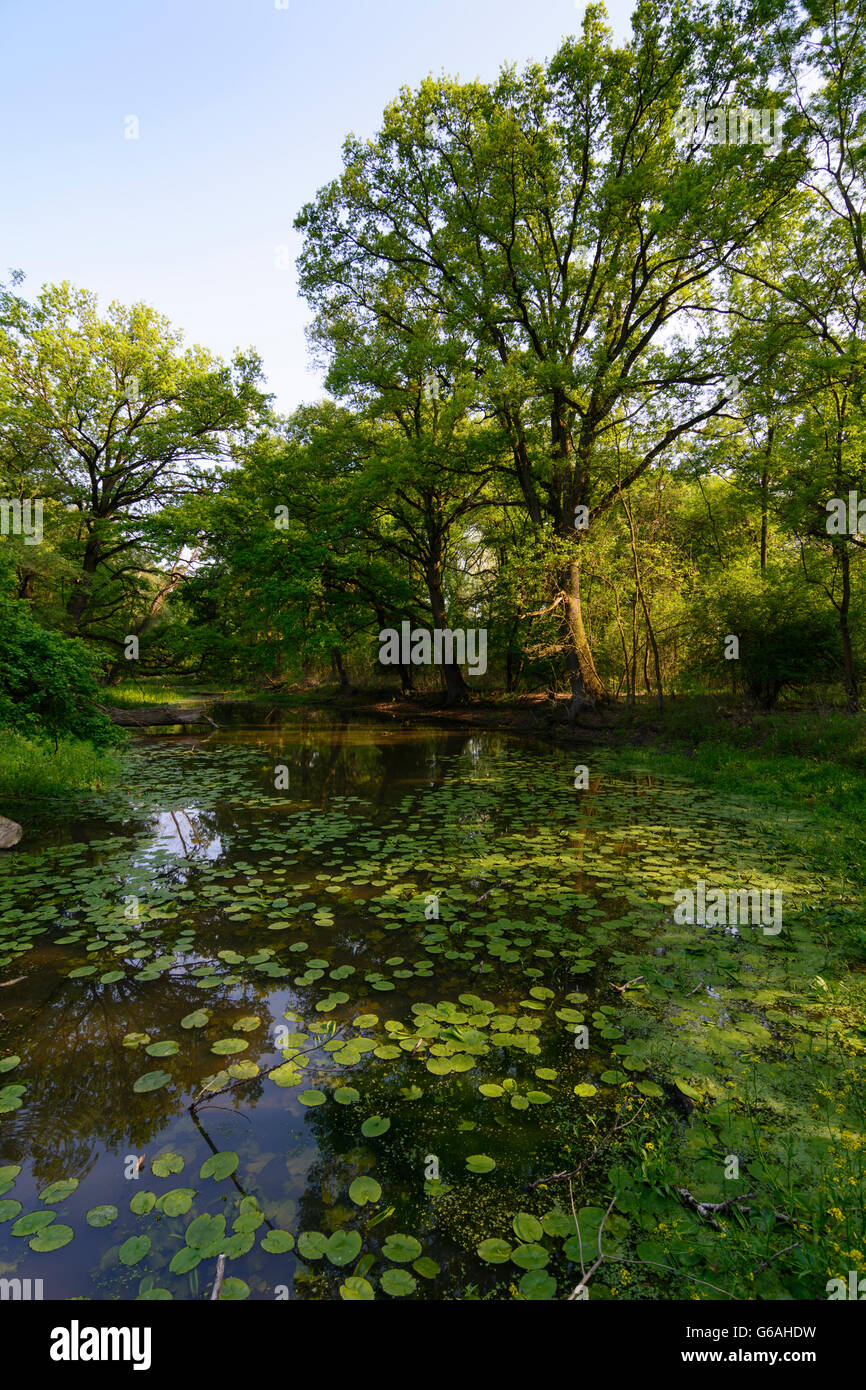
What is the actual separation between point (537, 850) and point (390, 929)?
240 cm

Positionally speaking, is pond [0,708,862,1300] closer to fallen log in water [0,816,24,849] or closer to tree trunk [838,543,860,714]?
fallen log in water [0,816,24,849]

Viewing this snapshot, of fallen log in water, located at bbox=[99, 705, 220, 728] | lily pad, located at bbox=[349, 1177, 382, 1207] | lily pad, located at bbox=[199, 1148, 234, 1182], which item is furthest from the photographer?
fallen log in water, located at bbox=[99, 705, 220, 728]

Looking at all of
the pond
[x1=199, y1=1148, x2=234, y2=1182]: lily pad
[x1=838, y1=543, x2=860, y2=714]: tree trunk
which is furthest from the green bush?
[x1=838, y1=543, x2=860, y2=714]: tree trunk

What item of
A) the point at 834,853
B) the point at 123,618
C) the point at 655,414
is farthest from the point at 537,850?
the point at 123,618

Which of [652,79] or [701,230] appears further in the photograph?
[652,79]

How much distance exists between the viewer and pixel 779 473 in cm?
1166

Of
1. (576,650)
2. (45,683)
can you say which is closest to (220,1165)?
(45,683)

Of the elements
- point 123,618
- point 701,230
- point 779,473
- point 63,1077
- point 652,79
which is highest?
point 652,79

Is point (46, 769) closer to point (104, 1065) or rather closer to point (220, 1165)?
point (104, 1065)

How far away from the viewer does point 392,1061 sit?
9.44 feet

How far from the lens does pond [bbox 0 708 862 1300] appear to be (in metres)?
1.88
